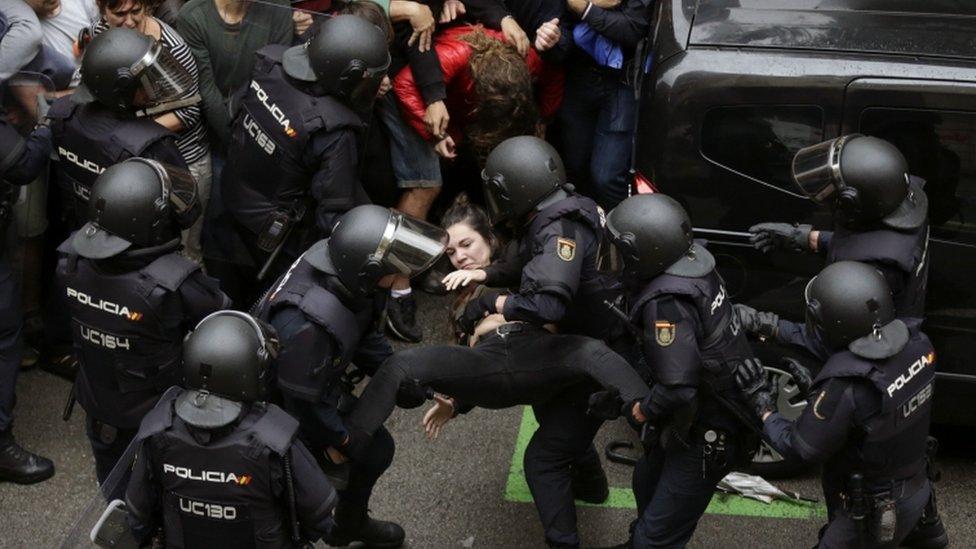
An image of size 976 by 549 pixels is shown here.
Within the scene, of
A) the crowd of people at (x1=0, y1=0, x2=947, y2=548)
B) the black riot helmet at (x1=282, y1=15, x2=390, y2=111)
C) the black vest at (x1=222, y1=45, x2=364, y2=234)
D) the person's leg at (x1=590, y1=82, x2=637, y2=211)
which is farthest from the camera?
the person's leg at (x1=590, y1=82, x2=637, y2=211)

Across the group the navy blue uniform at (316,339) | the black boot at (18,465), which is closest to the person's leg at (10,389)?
the black boot at (18,465)

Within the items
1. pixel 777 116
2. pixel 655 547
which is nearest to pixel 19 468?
pixel 655 547

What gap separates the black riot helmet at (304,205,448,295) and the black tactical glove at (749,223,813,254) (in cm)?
143

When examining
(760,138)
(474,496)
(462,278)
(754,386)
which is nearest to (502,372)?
(462,278)

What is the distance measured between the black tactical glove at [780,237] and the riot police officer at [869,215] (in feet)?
0.47

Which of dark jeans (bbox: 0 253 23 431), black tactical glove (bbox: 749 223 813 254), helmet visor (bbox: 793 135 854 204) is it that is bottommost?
dark jeans (bbox: 0 253 23 431)

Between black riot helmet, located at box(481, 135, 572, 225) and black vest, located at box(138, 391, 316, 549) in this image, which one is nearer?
black vest, located at box(138, 391, 316, 549)

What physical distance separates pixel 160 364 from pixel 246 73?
1943mm

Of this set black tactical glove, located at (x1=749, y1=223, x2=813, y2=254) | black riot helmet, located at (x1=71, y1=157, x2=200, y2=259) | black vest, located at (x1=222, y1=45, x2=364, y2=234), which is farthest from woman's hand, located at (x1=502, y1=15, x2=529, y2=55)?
black riot helmet, located at (x1=71, y1=157, x2=200, y2=259)

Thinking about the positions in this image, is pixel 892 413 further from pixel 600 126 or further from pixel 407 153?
pixel 407 153

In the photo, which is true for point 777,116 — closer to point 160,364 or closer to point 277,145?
point 277,145

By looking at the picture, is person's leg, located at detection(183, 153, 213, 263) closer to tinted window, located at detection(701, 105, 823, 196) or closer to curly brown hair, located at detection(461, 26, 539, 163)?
curly brown hair, located at detection(461, 26, 539, 163)

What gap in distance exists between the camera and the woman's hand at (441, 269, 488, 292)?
17.6 ft

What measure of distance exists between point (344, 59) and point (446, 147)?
123cm
